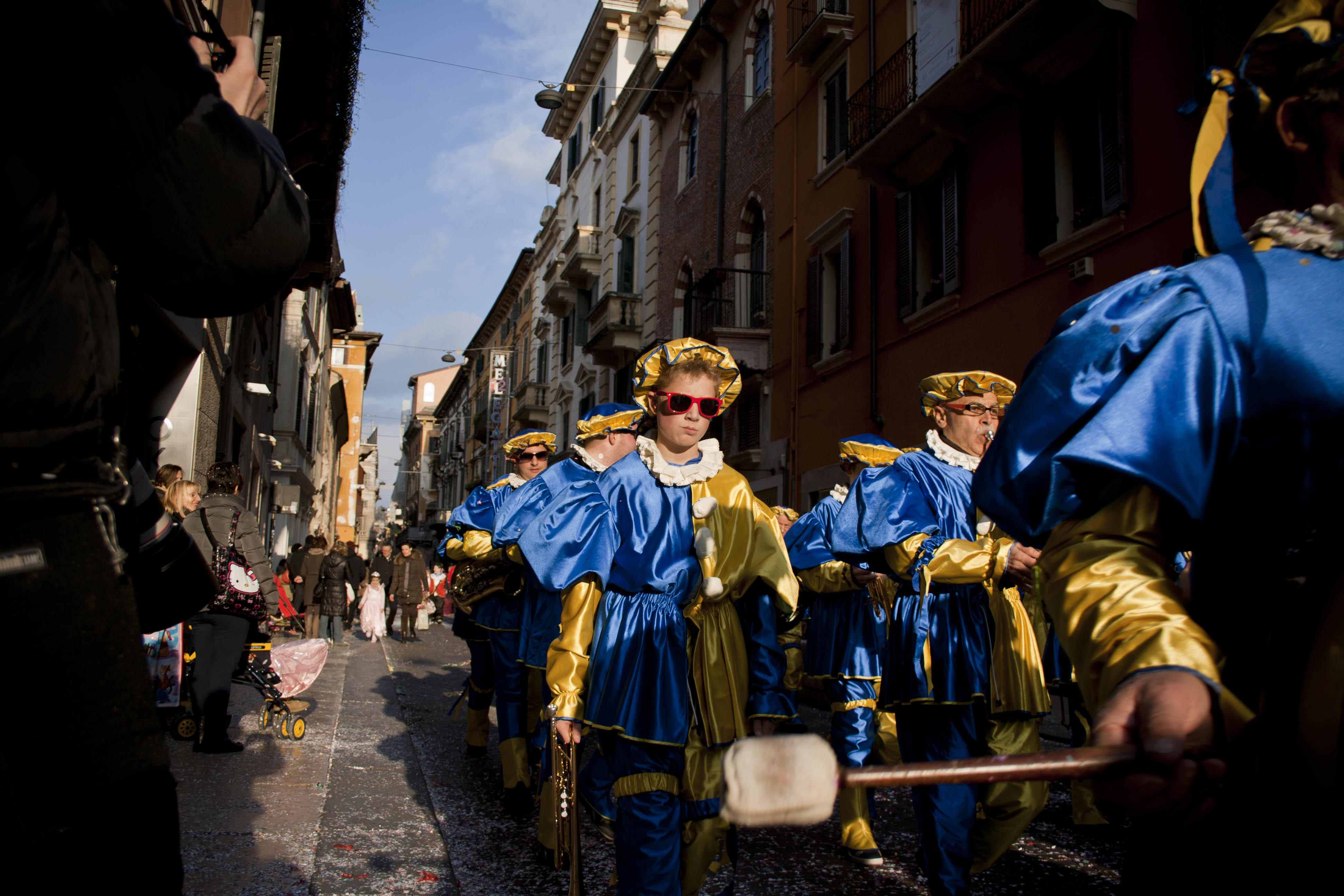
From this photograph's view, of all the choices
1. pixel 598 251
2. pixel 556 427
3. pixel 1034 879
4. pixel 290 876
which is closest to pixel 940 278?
pixel 1034 879

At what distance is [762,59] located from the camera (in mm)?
18312

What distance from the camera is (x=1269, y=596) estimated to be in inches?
46.8

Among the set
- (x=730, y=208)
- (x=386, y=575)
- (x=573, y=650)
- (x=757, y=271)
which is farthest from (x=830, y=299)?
(x=573, y=650)

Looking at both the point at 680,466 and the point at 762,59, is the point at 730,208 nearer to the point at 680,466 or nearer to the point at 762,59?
the point at 762,59

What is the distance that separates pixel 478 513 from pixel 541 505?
2.46m

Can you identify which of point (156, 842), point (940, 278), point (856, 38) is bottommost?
point (156, 842)

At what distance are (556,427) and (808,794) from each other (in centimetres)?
3471

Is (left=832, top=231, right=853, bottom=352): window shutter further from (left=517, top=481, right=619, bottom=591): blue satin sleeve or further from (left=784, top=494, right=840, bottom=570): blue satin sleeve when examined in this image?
(left=517, top=481, right=619, bottom=591): blue satin sleeve

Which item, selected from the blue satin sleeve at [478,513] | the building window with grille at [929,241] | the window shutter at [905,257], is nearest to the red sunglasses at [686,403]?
the blue satin sleeve at [478,513]

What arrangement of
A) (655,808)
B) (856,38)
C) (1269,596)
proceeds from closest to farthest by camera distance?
(1269,596), (655,808), (856,38)

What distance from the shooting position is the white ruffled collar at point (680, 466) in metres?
3.46

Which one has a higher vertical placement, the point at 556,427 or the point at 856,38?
the point at 856,38

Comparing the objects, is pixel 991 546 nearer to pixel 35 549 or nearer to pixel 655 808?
pixel 655 808

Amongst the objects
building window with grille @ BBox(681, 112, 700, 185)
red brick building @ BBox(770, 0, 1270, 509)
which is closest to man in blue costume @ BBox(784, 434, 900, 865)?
red brick building @ BBox(770, 0, 1270, 509)
